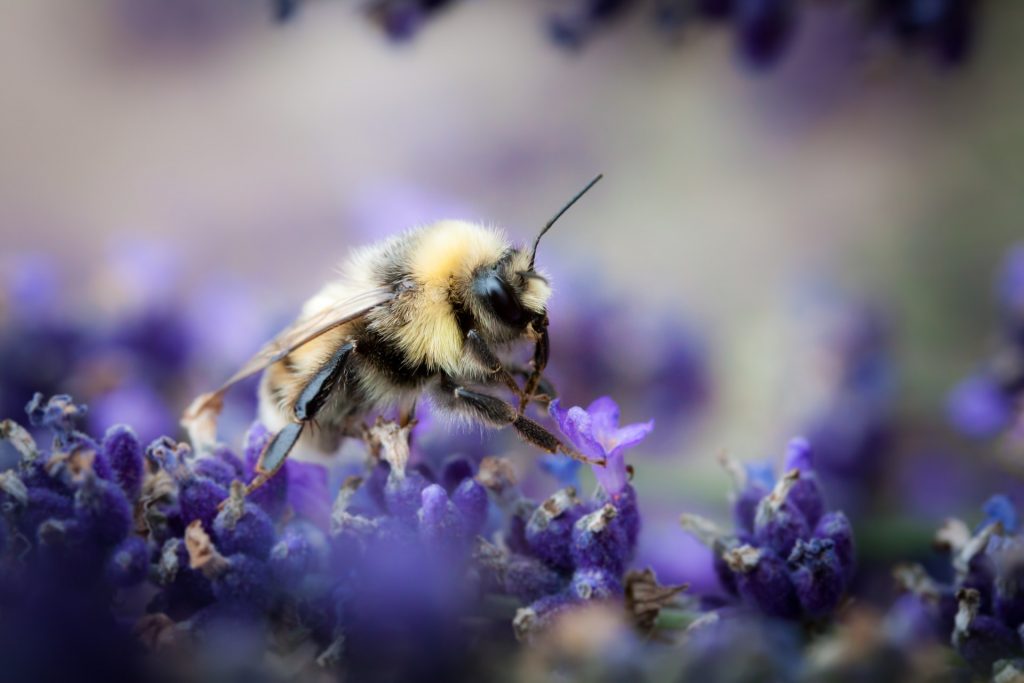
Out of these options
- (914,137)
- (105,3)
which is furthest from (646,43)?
(105,3)

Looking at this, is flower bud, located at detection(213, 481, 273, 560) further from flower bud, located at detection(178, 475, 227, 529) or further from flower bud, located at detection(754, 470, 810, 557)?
flower bud, located at detection(754, 470, 810, 557)

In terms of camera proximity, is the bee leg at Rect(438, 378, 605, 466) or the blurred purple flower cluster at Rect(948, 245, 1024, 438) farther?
the blurred purple flower cluster at Rect(948, 245, 1024, 438)

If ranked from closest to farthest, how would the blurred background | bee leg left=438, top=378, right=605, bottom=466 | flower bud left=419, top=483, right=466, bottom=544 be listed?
1. flower bud left=419, top=483, right=466, bottom=544
2. bee leg left=438, top=378, right=605, bottom=466
3. the blurred background

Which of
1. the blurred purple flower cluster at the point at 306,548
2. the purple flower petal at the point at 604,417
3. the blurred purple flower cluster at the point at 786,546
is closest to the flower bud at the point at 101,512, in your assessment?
the blurred purple flower cluster at the point at 306,548

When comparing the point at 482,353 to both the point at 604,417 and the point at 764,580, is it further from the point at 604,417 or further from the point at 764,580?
the point at 764,580

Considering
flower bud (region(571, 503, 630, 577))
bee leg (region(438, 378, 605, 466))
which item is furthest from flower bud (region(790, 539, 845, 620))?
bee leg (region(438, 378, 605, 466))

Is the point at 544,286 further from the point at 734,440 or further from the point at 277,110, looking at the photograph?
the point at 277,110

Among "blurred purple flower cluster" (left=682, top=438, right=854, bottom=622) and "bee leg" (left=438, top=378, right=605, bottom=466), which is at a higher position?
"bee leg" (left=438, top=378, right=605, bottom=466)
